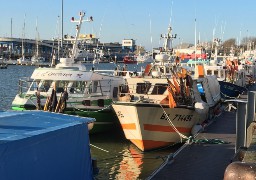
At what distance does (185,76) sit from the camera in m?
20.5

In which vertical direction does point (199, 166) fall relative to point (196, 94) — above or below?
below

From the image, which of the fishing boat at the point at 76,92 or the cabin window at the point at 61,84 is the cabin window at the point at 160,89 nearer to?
the fishing boat at the point at 76,92

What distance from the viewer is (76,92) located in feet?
72.4

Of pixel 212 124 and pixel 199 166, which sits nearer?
pixel 199 166

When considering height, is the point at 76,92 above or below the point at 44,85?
below

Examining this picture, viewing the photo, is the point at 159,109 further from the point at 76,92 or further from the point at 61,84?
the point at 61,84

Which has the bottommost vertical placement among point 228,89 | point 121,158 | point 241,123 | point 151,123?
point 121,158

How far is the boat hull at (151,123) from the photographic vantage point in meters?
18.5

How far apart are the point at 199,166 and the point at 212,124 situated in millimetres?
8293

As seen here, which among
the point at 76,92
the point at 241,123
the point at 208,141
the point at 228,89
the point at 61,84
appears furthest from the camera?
the point at 228,89

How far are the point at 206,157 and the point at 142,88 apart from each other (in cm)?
715

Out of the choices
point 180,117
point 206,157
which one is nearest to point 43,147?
point 206,157

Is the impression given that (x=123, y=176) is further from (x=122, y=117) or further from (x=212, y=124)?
(x=212, y=124)

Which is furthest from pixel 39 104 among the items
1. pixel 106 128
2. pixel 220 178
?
pixel 220 178
